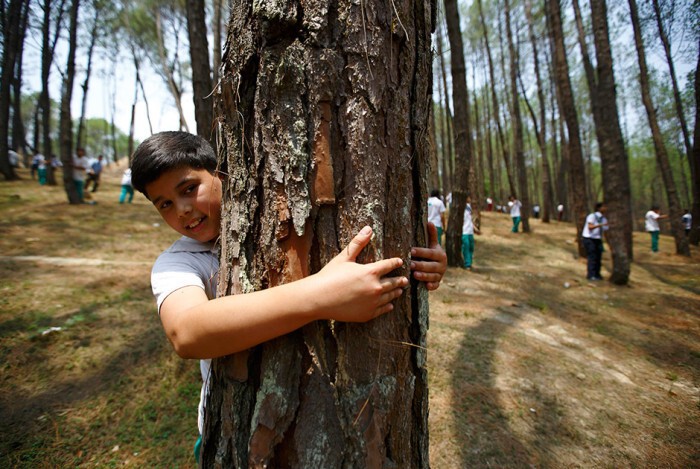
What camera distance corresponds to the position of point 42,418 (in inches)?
115

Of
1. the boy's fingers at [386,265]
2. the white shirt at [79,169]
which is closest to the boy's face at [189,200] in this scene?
the boy's fingers at [386,265]

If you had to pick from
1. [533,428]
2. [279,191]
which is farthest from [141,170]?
[533,428]

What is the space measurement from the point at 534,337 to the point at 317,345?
4804 mm

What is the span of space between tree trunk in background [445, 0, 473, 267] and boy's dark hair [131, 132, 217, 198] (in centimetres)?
696

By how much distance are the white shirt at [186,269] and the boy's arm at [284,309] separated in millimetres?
198

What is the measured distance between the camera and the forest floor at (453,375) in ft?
9.21

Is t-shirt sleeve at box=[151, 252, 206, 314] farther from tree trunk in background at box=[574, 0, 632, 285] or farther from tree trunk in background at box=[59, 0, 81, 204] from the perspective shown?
tree trunk in background at box=[59, 0, 81, 204]

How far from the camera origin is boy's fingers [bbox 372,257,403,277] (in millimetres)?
969

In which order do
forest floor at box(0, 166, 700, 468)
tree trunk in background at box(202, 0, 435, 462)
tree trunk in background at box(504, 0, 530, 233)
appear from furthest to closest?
1. tree trunk in background at box(504, 0, 530, 233)
2. forest floor at box(0, 166, 700, 468)
3. tree trunk in background at box(202, 0, 435, 462)

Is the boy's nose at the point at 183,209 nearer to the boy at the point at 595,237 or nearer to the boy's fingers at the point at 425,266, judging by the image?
the boy's fingers at the point at 425,266

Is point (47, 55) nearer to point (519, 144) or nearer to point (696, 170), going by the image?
point (519, 144)

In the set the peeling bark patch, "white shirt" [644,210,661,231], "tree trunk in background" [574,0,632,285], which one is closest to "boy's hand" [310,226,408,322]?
the peeling bark patch

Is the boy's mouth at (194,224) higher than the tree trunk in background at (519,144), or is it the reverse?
the tree trunk in background at (519,144)

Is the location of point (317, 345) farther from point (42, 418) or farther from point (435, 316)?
point (435, 316)
